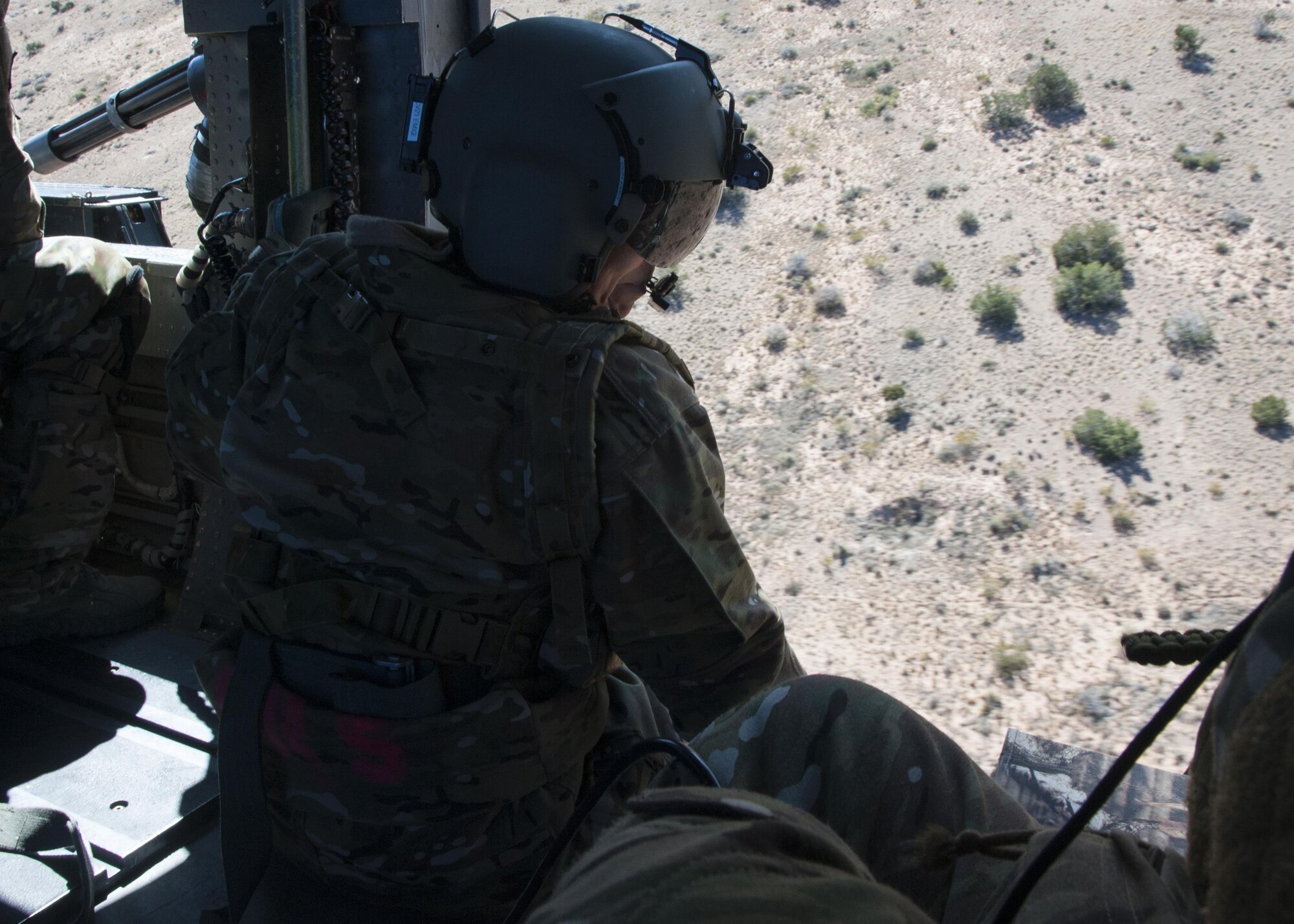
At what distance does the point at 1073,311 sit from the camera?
43.8 feet

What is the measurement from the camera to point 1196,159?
14883 mm

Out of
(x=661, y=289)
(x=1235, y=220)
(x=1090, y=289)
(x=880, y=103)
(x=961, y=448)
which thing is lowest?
(x=961, y=448)

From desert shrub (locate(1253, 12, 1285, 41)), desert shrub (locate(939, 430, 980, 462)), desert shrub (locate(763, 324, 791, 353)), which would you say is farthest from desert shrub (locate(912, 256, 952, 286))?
desert shrub (locate(1253, 12, 1285, 41))

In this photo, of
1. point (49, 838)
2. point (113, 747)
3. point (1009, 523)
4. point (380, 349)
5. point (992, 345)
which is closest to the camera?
point (380, 349)

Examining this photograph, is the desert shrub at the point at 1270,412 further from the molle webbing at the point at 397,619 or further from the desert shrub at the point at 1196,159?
the molle webbing at the point at 397,619

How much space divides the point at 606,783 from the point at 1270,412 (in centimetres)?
Result: 1110

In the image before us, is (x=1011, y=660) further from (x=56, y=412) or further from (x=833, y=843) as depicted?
(x=833, y=843)

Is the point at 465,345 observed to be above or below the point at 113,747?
above

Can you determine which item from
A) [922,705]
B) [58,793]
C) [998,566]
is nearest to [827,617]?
[998,566]

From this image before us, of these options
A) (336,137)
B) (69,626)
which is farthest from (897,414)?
(69,626)

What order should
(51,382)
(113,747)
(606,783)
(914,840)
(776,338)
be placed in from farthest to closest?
(776,338) < (51,382) < (113,747) < (606,783) < (914,840)

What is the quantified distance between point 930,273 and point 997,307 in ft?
4.93

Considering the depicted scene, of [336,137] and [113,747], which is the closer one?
[113,747]

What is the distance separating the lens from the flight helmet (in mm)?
A: 1549
